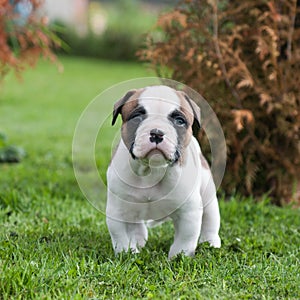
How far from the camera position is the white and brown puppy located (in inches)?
119

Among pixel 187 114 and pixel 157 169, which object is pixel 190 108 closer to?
pixel 187 114

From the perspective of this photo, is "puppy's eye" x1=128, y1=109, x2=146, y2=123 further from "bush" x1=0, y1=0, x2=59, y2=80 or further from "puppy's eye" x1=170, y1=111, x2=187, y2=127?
"bush" x1=0, y1=0, x2=59, y2=80

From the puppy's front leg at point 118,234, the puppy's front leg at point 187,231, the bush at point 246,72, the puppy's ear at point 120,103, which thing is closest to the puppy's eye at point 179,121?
the puppy's ear at point 120,103

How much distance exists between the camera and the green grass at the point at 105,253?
2.99 meters

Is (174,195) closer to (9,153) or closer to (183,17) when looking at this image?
(183,17)

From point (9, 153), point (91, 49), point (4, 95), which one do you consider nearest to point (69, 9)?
point (91, 49)

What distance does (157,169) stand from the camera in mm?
3215

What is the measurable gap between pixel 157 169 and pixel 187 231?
1.46 feet

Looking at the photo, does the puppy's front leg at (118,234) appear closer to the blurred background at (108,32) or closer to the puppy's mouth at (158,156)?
the puppy's mouth at (158,156)

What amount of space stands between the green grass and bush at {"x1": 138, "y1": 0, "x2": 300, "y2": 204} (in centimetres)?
39

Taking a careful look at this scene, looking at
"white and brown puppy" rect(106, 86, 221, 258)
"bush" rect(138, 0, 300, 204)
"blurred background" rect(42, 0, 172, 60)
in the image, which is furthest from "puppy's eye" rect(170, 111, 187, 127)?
"blurred background" rect(42, 0, 172, 60)

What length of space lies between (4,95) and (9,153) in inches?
243

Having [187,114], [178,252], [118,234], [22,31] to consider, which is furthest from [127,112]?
[22,31]

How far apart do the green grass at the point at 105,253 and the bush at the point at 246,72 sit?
15.3 inches
